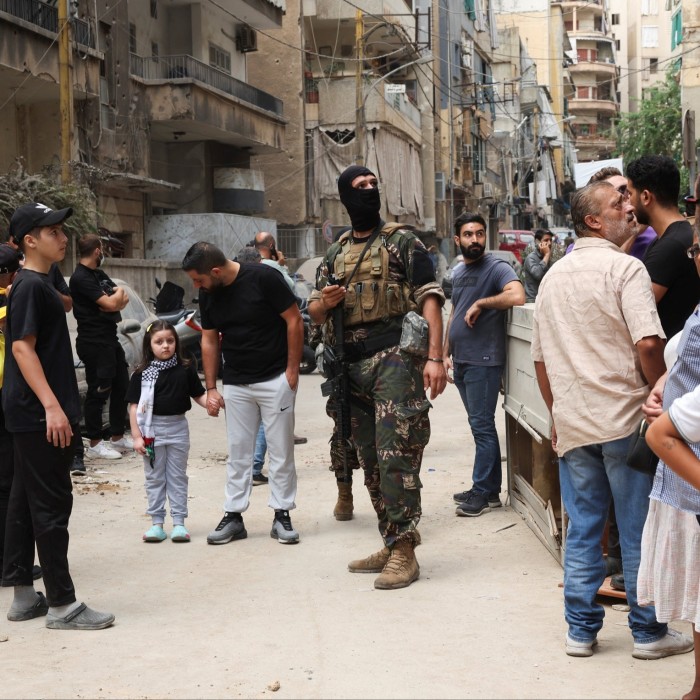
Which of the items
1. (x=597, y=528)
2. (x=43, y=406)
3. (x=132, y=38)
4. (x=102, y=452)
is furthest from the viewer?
(x=132, y=38)

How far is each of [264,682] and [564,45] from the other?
282 ft

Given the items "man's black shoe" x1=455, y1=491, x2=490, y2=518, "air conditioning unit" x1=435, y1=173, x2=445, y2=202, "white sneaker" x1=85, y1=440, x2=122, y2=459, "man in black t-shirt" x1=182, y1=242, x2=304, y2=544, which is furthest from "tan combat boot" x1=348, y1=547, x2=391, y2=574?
"air conditioning unit" x1=435, y1=173, x2=445, y2=202

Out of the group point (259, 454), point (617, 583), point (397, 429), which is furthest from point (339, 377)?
point (259, 454)

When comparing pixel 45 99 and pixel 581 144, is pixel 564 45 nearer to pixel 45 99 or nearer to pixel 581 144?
pixel 581 144

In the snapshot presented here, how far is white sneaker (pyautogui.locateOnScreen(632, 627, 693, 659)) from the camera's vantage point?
4.40 meters

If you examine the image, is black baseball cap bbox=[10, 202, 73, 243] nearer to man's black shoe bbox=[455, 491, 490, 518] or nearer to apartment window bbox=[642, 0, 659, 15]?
man's black shoe bbox=[455, 491, 490, 518]

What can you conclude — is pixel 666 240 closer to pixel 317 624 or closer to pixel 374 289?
pixel 374 289

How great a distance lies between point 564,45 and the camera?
Result: 84.8 metres

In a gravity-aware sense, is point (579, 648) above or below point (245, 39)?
below

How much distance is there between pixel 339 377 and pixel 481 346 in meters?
1.53

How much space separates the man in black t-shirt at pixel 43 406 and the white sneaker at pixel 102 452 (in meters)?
4.64

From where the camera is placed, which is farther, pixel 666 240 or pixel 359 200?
pixel 359 200

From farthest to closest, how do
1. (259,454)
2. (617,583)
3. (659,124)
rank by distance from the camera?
(659,124), (259,454), (617,583)

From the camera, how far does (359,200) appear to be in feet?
19.6
